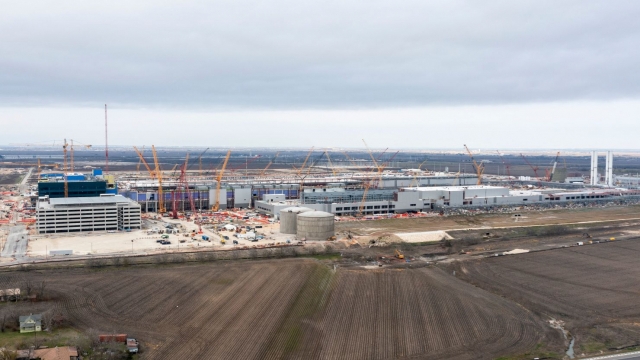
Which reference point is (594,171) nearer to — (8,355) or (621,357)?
(621,357)

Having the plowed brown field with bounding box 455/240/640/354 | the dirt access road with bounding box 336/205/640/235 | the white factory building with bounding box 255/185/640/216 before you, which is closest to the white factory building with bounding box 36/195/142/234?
the white factory building with bounding box 255/185/640/216

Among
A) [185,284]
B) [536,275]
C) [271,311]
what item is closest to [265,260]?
[185,284]

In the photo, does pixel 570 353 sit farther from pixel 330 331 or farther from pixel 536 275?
A: pixel 536 275

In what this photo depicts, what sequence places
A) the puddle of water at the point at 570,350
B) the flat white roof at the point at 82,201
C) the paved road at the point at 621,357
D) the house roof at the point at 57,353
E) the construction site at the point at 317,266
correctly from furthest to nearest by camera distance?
1. the flat white roof at the point at 82,201
2. the construction site at the point at 317,266
3. the puddle of water at the point at 570,350
4. the paved road at the point at 621,357
5. the house roof at the point at 57,353

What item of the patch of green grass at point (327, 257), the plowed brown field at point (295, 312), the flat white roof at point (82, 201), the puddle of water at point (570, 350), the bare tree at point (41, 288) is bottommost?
the puddle of water at point (570, 350)

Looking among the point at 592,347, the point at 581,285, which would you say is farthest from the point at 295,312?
the point at 581,285

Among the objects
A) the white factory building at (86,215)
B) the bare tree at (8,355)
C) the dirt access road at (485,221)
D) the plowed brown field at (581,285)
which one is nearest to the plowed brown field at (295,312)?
the plowed brown field at (581,285)

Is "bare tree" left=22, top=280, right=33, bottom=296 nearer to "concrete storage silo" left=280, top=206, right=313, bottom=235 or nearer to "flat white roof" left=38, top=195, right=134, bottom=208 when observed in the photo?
"flat white roof" left=38, top=195, right=134, bottom=208

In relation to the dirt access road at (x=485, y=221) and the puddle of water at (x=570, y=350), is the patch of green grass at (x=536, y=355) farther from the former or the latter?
the dirt access road at (x=485, y=221)
